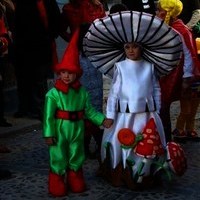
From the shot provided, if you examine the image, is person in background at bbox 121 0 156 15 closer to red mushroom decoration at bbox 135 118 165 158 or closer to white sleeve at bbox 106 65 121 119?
white sleeve at bbox 106 65 121 119

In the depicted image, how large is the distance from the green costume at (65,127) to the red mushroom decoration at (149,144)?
1.28 ft

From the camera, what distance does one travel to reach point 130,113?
5.07 metres

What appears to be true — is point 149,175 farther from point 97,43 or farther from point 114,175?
point 97,43

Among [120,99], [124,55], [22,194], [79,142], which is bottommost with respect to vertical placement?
[22,194]

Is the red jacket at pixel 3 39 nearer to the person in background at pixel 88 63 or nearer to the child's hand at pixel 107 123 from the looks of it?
the person in background at pixel 88 63

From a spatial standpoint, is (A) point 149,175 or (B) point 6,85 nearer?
(A) point 149,175

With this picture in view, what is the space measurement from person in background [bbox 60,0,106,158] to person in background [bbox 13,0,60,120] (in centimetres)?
39

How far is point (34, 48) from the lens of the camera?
24.2 feet

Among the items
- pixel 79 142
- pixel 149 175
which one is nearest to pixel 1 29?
pixel 79 142

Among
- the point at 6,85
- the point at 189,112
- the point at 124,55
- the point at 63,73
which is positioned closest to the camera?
the point at 63,73

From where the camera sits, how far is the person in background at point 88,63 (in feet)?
19.3

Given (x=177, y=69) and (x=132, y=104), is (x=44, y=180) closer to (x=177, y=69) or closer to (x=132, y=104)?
(x=132, y=104)

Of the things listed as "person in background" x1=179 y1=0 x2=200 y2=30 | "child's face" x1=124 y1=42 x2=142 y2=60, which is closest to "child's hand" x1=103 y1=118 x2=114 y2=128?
"child's face" x1=124 y1=42 x2=142 y2=60

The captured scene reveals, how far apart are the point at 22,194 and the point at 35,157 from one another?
46.5 inches
